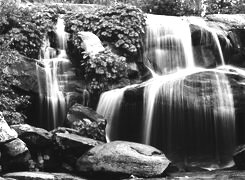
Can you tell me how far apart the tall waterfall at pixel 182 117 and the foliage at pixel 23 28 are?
292 cm

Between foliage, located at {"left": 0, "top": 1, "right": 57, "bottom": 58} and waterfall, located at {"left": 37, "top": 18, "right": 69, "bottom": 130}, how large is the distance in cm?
36

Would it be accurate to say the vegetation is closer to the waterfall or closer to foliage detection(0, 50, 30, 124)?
the waterfall

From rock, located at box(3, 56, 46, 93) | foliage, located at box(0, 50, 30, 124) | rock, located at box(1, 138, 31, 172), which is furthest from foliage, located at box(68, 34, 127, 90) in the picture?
rock, located at box(1, 138, 31, 172)

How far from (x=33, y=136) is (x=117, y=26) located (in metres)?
5.98

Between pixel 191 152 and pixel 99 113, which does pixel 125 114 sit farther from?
pixel 191 152

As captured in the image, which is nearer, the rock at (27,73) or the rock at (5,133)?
the rock at (5,133)

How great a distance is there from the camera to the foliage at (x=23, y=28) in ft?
39.4

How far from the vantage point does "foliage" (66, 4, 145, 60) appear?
43.1ft

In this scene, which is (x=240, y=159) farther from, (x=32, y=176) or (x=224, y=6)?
(x=224, y=6)

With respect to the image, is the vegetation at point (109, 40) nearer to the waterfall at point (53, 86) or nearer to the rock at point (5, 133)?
the waterfall at point (53, 86)

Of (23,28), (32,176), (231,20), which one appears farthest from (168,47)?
(32,176)

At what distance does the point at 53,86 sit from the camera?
Result: 454 inches

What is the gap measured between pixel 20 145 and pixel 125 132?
359 cm

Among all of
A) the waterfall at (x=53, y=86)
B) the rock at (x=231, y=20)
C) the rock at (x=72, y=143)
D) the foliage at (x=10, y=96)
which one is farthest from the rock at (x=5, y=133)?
the rock at (x=231, y=20)
